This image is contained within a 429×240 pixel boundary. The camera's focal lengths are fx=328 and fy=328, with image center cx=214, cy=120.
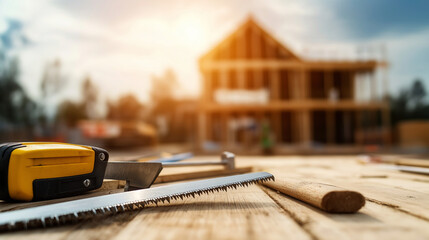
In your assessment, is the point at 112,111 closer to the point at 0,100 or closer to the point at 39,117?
the point at 39,117

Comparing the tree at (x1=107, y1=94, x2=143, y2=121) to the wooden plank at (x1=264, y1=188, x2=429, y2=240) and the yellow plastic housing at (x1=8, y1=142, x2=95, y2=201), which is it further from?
the wooden plank at (x1=264, y1=188, x2=429, y2=240)

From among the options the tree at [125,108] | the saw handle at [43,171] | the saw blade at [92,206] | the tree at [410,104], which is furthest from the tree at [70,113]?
the saw blade at [92,206]

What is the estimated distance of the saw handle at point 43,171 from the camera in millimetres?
1428

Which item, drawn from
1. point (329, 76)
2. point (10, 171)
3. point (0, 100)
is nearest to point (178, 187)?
point (10, 171)

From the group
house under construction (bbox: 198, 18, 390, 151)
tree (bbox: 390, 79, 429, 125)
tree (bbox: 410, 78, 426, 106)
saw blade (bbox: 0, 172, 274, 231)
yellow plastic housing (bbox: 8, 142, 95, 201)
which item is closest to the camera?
saw blade (bbox: 0, 172, 274, 231)

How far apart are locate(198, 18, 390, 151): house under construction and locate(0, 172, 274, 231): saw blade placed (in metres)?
16.4

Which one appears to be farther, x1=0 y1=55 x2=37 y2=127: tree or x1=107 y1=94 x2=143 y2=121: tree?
x1=107 y1=94 x2=143 y2=121: tree

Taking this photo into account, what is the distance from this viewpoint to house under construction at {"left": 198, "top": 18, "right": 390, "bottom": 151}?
18609mm

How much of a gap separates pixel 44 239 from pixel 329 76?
72.1 ft

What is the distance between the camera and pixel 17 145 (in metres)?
1.52

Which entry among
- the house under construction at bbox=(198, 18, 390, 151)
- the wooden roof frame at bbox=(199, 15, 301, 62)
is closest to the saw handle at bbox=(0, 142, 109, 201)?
the house under construction at bbox=(198, 18, 390, 151)

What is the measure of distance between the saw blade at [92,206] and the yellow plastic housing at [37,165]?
0.35 metres

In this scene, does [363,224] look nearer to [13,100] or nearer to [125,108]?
[13,100]

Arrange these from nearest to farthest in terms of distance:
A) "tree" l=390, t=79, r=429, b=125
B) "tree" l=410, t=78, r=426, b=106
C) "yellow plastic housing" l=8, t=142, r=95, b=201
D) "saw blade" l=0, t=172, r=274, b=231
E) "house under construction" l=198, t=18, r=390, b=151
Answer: "saw blade" l=0, t=172, r=274, b=231 → "yellow plastic housing" l=8, t=142, r=95, b=201 → "house under construction" l=198, t=18, r=390, b=151 → "tree" l=390, t=79, r=429, b=125 → "tree" l=410, t=78, r=426, b=106
